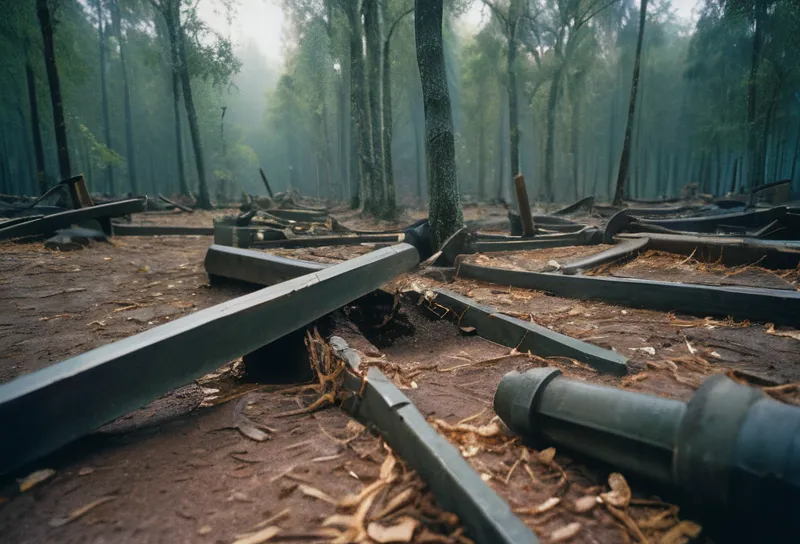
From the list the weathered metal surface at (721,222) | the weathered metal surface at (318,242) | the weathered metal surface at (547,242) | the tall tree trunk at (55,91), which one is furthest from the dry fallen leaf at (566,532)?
the tall tree trunk at (55,91)

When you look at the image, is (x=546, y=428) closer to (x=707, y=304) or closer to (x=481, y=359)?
(x=481, y=359)

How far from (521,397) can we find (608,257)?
12.9ft

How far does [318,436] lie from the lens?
1853 mm

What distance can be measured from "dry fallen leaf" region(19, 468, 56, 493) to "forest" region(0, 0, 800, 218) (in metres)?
13.2

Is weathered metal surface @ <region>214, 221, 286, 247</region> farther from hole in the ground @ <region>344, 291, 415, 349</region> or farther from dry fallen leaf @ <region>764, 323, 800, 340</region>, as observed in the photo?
dry fallen leaf @ <region>764, 323, 800, 340</region>

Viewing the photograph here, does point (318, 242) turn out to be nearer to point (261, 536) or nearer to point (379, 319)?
point (379, 319)

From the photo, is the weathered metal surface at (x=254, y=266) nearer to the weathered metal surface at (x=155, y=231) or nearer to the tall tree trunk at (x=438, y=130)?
the tall tree trunk at (x=438, y=130)

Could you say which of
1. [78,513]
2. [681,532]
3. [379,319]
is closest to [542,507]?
[681,532]

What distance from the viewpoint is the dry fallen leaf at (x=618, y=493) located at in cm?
134

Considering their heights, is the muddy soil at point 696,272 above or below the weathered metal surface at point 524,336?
above

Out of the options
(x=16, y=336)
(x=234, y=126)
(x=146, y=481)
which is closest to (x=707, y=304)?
(x=146, y=481)

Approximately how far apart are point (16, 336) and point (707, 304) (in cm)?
505

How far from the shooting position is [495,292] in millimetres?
4242

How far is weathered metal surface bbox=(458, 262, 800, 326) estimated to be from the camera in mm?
2850
